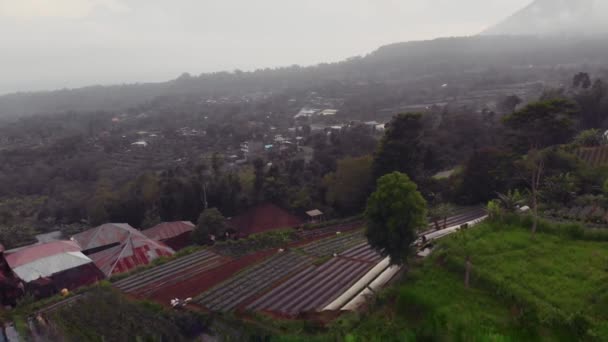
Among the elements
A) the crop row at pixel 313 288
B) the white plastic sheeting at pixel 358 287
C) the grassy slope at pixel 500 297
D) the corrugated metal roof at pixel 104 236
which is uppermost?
the grassy slope at pixel 500 297

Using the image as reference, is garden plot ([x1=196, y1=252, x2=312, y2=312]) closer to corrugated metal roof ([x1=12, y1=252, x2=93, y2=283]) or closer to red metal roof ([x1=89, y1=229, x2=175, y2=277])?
→ red metal roof ([x1=89, y1=229, x2=175, y2=277])

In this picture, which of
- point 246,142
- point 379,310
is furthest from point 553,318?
point 246,142

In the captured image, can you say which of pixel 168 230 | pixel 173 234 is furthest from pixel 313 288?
pixel 168 230

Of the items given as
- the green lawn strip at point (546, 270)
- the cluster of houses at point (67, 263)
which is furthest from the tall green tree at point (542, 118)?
the cluster of houses at point (67, 263)

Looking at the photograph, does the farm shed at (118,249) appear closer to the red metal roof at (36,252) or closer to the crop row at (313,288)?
the red metal roof at (36,252)

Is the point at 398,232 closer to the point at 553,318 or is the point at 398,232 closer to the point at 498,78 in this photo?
the point at 553,318

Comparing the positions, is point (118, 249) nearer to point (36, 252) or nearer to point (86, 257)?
point (86, 257)
